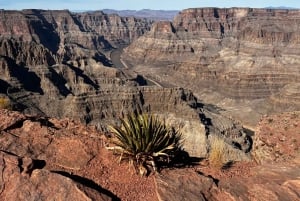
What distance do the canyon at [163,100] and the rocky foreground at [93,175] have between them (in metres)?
0.04

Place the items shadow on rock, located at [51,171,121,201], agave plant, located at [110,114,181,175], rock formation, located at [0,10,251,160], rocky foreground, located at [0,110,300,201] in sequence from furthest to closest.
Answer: rock formation, located at [0,10,251,160]
agave plant, located at [110,114,181,175]
shadow on rock, located at [51,171,121,201]
rocky foreground, located at [0,110,300,201]

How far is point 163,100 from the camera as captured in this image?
6059 cm

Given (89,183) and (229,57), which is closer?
(89,183)

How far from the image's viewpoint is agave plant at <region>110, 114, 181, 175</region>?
11219 mm

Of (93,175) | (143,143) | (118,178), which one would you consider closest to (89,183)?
(93,175)

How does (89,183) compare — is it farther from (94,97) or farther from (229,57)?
(229,57)

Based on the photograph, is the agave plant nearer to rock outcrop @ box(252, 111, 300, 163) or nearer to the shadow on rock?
the shadow on rock

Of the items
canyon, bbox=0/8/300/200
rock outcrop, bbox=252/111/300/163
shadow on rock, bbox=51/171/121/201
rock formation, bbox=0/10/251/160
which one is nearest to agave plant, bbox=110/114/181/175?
canyon, bbox=0/8/300/200

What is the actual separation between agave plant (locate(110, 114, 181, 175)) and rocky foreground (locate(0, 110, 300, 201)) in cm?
31

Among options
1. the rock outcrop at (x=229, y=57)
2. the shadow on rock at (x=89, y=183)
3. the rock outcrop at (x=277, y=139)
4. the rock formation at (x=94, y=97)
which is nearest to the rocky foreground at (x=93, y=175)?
the shadow on rock at (x=89, y=183)

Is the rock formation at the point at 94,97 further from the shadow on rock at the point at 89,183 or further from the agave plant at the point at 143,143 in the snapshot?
the shadow on rock at the point at 89,183

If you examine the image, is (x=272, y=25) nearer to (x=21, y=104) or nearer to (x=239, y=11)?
(x=239, y=11)

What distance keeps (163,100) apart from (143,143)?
4936 cm

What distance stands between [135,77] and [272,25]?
54708 mm
